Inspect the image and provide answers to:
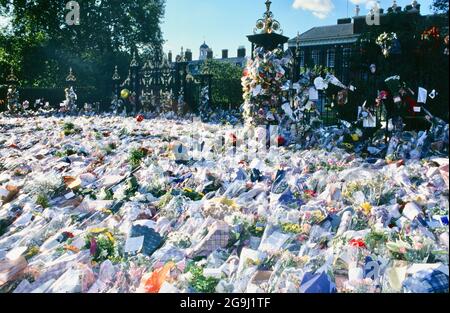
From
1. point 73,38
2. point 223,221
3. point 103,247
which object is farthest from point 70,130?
point 73,38

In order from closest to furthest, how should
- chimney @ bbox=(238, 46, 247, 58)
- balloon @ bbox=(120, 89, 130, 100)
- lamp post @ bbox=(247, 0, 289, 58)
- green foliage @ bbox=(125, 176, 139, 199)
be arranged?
green foliage @ bbox=(125, 176, 139, 199) → lamp post @ bbox=(247, 0, 289, 58) → balloon @ bbox=(120, 89, 130, 100) → chimney @ bbox=(238, 46, 247, 58)

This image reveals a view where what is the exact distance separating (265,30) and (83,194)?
20.2 ft

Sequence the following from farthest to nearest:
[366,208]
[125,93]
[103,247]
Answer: [125,93] < [366,208] < [103,247]

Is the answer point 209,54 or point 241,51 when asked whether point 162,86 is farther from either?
point 241,51

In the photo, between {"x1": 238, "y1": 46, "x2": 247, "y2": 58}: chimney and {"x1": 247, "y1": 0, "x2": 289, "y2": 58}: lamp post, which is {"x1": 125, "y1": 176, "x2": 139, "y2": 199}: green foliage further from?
{"x1": 238, "y1": 46, "x2": 247, "y2": 58}: chimney

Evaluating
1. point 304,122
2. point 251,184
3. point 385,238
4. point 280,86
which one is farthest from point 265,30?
point 385,238

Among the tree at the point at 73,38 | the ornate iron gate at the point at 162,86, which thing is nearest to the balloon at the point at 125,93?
the ornate iron gate at the point at 162,86

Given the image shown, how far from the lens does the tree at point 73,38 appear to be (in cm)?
2797

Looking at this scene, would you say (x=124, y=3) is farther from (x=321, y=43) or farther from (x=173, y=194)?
(x=173, y=194)

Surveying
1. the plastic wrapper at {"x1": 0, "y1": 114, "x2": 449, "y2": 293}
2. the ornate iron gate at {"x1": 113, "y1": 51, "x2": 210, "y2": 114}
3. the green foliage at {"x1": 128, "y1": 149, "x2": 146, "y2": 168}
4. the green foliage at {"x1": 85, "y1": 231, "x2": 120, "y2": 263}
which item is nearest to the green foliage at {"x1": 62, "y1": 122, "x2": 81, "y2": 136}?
the plastic wrapper at {"x1": 0, "y1": 114, "x2": 449, "y2": 293}

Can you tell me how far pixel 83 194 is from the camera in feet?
15.9

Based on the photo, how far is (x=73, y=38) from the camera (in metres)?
29.4

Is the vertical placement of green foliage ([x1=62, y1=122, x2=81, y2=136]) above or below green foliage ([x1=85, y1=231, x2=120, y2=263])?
above

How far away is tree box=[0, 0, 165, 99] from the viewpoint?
27969mm
